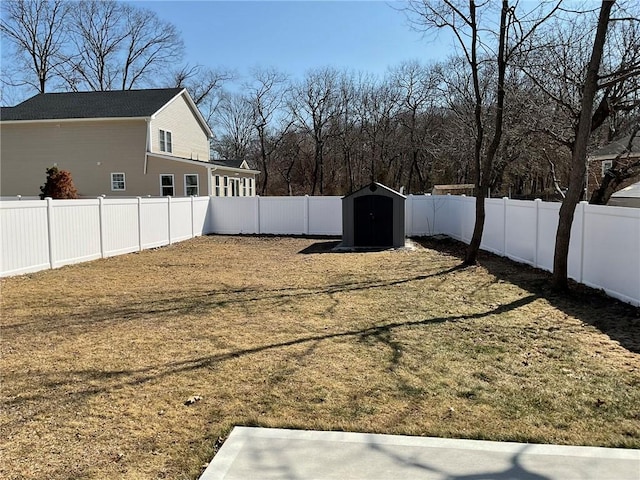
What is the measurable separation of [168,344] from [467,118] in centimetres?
2382

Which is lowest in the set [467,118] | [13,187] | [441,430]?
[441,430]

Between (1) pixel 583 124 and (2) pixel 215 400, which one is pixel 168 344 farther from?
(1) pixel 583 124

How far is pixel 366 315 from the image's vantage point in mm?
6609

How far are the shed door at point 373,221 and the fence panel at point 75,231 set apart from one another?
24.1ft

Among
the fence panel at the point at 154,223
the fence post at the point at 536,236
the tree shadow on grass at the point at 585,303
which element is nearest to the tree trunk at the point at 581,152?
the tree shadow on grass at the point at 585,303

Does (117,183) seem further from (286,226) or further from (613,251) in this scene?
(613,251)

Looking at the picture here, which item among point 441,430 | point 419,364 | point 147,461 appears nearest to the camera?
point 147,461

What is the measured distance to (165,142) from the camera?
24.6 m

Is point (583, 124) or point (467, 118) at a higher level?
point (467, 118)

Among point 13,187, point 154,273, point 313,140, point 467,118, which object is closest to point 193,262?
point 154,273

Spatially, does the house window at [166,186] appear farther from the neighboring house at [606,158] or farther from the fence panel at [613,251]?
the fence panel at [613,251]

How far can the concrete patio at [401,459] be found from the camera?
2.78 meters

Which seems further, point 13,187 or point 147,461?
point 13,187

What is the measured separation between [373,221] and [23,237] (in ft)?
30.6
